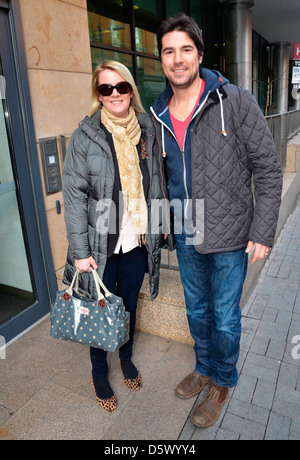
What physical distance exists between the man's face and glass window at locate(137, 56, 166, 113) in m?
4.66

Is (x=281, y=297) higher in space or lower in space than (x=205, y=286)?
lower

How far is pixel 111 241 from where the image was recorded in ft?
7.86

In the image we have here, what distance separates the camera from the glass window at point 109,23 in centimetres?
546

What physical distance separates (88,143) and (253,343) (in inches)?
90.2

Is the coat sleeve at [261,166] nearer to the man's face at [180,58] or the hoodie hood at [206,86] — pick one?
the hoodie hood at [206,86]

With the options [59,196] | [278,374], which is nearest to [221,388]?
[278,374]

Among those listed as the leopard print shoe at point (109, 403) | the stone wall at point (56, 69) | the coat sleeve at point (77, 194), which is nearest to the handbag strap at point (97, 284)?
the coat sleeve at point (77, 194)

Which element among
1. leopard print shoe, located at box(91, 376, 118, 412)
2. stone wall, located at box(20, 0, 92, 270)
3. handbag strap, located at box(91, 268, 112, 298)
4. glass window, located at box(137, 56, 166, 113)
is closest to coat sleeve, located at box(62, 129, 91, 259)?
handbag strap, located at box(91, 268, 112, 298)

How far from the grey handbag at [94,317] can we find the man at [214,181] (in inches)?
22.1

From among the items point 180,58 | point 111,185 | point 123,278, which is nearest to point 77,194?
point 111,185

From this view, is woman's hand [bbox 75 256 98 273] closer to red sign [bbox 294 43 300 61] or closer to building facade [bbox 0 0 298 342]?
building facade [bbox 0 0 298 342]

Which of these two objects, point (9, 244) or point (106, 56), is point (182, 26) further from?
point (106, 56)

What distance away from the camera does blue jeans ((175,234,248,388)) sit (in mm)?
2385
